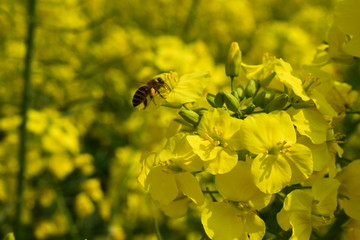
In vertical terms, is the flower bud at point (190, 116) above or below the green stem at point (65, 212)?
above

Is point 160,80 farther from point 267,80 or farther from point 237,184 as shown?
point 237,184

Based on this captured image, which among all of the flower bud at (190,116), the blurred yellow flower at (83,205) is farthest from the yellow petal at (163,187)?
the blurred yellow flower at (83,205)

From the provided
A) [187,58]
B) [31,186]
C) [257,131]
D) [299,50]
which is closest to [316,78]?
[257,131]

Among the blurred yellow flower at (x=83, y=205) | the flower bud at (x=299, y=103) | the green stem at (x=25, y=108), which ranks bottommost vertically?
the blurred yellow flower at (x=83, y=205)

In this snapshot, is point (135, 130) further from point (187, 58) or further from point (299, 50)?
point (299, 50)

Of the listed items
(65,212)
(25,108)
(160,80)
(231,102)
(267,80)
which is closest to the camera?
(231,102)

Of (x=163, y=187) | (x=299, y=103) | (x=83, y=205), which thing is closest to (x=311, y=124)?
(x=299, y=103)

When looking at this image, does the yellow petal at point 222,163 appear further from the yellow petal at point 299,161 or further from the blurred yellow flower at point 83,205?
the blurred yellow flower at point 83,205

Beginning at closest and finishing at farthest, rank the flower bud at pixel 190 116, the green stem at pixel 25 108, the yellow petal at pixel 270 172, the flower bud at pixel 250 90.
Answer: the yellow petal at pixel 270 172
the flower bud at pixel 190 116
the flower bud at pixel 250 90
the green stem at pixel 25 108

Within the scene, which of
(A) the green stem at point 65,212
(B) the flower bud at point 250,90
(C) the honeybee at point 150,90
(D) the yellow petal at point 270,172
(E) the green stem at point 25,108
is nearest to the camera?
(D) the yellow petal at point 270,172
